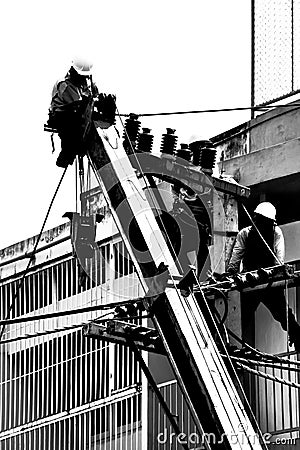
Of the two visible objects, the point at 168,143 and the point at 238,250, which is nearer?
the point at 168,143

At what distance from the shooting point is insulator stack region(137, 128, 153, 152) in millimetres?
15242

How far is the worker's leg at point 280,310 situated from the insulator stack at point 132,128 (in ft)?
11.6

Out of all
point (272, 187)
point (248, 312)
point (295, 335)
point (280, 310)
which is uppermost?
point (272, 187)

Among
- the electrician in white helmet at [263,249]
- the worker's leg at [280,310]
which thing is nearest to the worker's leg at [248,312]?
the worker's leg at [280,310]

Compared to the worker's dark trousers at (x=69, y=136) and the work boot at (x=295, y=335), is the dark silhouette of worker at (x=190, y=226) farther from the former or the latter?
the worker's dark trousers at (x=69, y=136)

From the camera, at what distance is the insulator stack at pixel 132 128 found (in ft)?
50.1

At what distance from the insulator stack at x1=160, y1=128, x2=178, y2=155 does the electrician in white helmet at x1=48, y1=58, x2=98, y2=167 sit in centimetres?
122

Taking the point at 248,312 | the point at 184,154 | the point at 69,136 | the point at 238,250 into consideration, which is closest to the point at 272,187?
the point at 248,312

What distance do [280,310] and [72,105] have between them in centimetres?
490

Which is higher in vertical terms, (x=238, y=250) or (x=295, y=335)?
(x=238, y=250)

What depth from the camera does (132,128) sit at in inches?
605

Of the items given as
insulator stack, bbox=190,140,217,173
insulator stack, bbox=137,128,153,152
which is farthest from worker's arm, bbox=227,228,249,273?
insulator stack, bbox=137,128,153,152

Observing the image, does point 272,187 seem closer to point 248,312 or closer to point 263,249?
point 248,312

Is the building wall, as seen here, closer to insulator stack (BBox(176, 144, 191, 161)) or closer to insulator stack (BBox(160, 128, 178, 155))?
insulator stack (BBox(176, 144, 191, 161))
